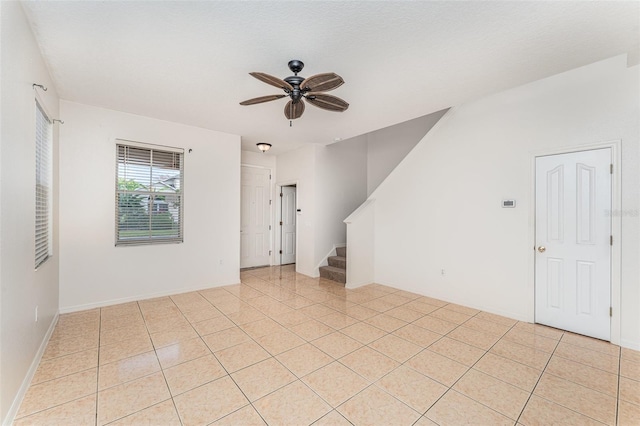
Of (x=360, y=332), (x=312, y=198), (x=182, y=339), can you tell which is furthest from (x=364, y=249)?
(x=182, y=339)

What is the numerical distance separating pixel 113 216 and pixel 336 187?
4.00 metres

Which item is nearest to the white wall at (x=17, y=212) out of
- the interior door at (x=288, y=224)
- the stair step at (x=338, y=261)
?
the stair step at (x=338, y=261)

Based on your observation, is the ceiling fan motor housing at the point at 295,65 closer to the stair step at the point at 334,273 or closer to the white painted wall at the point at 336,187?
the white painted wall at the point at 336,187

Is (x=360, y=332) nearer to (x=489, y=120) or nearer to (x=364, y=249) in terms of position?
(x=364, y=249)

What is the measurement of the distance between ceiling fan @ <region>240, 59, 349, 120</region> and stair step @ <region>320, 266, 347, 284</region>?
124 inches

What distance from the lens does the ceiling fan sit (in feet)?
7.34

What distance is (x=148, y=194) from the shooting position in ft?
13.6

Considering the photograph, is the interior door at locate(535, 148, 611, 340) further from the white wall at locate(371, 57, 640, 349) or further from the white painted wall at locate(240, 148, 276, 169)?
the white painted wall at locate(240, 148, 276, 169)

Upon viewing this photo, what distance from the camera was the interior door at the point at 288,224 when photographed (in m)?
6.83

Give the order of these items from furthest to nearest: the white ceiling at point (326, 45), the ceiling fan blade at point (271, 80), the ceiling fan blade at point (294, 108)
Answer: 1. the ceiling fan blade at point (294, 108)
2. the ceiling fan blade at point (271, 80)
3. the white ceiling at point (326, 45)

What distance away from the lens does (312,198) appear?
18.3 ft

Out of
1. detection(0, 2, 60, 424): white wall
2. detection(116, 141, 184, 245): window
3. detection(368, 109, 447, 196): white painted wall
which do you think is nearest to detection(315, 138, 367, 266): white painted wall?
detection(368, 109, 447, 196): white painted wall

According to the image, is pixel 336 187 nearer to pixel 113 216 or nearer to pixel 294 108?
pixel 294 108

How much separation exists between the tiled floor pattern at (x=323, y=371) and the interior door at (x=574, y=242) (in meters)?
0.24
